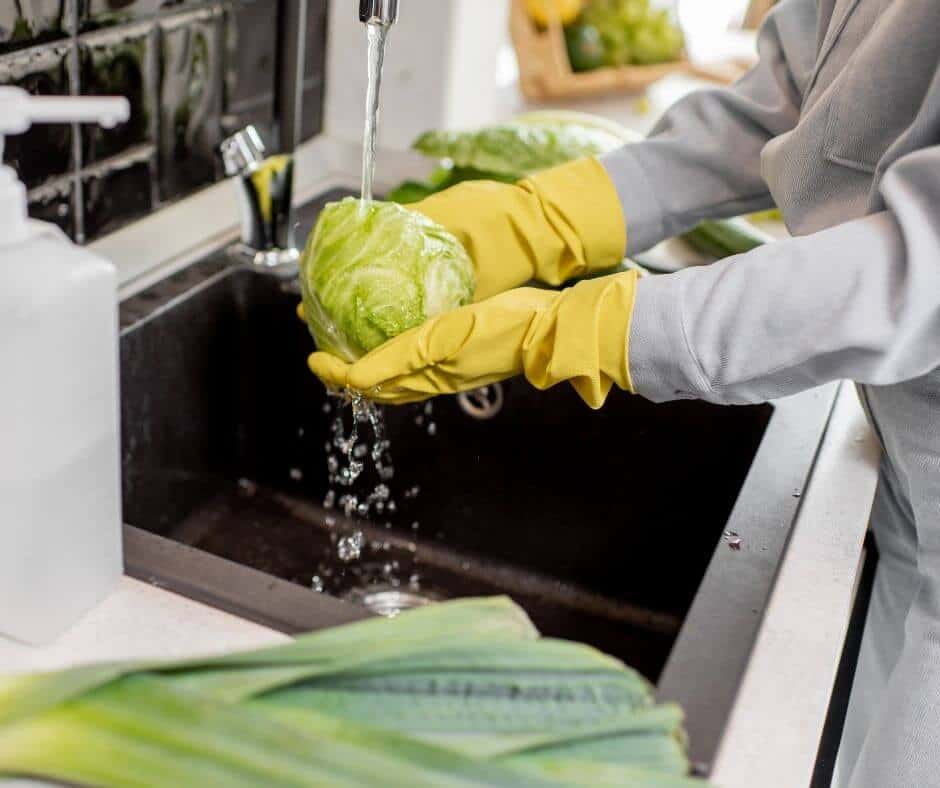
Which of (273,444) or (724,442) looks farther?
(273,444)

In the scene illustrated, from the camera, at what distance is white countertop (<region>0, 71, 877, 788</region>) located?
72cm

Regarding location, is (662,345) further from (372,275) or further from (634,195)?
(634,195)

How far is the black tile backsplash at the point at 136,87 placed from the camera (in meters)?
1.20

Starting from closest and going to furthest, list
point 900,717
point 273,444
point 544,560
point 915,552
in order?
point 900,717, point 915,552, point 544,560, point 273,444

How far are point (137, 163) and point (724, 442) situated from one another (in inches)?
31.5

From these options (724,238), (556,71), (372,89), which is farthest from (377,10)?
(556,71)

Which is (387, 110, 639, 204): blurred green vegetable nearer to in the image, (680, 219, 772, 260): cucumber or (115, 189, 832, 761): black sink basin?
(680, 219, 772, 260): cucumber

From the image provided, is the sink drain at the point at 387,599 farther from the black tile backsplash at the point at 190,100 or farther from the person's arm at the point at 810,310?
the black tile backsplash at the point at 190,100

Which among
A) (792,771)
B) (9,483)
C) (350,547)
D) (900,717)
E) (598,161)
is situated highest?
(598,161)

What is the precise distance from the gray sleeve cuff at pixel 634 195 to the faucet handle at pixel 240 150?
15.8 inches

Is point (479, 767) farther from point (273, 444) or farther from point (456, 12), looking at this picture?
point (456, 12)

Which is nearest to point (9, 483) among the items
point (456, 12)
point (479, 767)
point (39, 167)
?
point (479, 767)

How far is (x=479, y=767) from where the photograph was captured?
58cm

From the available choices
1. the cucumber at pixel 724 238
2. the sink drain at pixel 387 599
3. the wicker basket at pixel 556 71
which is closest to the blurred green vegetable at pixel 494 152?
the cucumber at pixel 724 238
